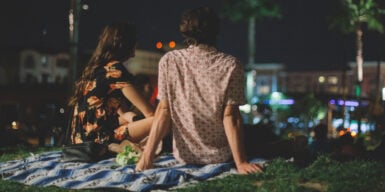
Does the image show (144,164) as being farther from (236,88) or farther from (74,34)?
(74,34)

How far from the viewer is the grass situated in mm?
4355

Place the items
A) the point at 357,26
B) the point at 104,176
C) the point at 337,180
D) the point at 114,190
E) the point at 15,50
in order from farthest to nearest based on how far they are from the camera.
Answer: the point at 15,50
the point at 357,26
the point at 104,176
the point at 114,190
the point at 337,180

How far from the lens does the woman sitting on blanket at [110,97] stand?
6160mm

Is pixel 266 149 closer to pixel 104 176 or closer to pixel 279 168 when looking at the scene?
pixel 279 168

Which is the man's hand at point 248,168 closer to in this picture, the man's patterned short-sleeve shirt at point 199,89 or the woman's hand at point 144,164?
the man's patterned short-sleeve shirt at point 199,89

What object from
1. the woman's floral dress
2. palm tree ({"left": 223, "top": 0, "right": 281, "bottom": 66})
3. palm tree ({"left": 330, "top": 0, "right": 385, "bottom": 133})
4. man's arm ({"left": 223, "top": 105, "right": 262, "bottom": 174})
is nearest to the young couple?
man's arm ({"left": 223, "top": 105, "right": 262, "bottom": 174})

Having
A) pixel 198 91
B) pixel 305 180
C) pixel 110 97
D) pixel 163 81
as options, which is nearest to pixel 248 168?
pixel 305 180

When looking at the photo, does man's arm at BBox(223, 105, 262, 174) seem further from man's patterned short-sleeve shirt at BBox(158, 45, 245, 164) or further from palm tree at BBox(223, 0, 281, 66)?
palm tree at BBox(223, 0, 281, 66)

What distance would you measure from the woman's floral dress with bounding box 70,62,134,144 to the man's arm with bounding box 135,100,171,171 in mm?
862

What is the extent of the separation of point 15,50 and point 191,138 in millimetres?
61724

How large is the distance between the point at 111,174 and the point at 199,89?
123cm

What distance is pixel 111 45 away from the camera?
625 cm

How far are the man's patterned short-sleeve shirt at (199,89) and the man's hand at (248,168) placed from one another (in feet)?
1.59

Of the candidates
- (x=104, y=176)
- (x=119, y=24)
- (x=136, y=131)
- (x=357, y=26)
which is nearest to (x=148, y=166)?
(x=104, y=176)
